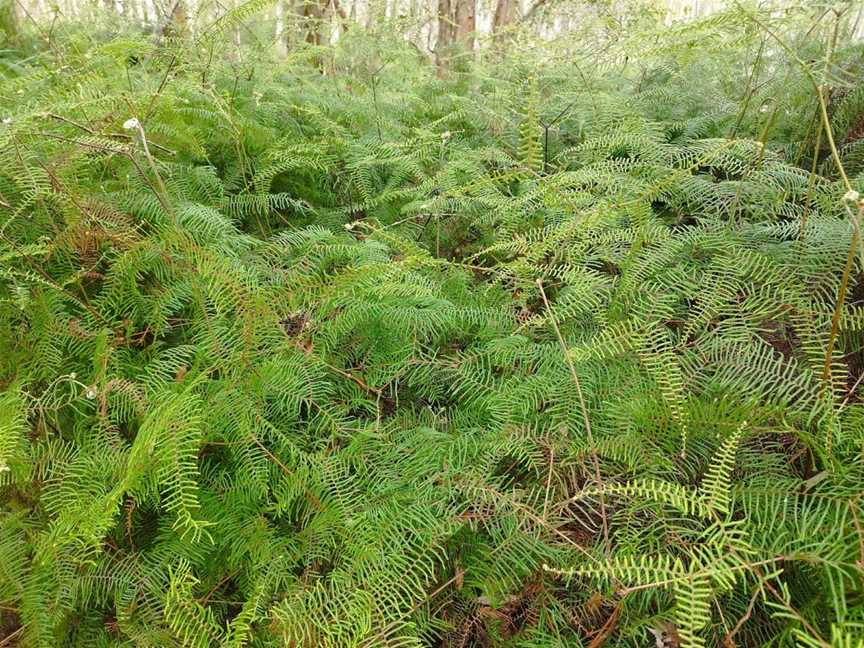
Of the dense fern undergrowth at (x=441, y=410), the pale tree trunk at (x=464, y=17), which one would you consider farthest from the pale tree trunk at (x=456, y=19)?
the dense fern undergrowth at (x=441, y=410)

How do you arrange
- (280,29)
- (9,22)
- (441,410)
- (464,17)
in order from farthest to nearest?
(464,17)
(280,29)
(9,22)
(441,410)

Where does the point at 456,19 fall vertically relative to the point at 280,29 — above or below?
above

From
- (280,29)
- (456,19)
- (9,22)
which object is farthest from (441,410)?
(456,19)

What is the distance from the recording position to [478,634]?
39.4 inches

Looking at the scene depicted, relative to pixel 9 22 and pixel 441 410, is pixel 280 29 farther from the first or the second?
pixel 441 410

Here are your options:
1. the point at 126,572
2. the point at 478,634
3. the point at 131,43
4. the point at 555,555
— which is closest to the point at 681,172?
the point at 555,555

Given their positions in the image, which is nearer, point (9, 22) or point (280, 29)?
point (9, 22)

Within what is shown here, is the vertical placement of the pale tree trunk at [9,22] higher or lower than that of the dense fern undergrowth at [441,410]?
higher

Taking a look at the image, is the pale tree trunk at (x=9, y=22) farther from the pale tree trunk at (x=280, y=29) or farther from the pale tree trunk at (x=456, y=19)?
the pale tree trunk at (x=456, y=19)

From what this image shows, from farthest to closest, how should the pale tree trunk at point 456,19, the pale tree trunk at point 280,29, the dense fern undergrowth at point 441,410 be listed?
the pale tree trunk at point 456,19
the pale tree trunk at point 280,29
the dense fern undergrowth at point 441,410

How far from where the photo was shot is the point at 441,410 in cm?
132

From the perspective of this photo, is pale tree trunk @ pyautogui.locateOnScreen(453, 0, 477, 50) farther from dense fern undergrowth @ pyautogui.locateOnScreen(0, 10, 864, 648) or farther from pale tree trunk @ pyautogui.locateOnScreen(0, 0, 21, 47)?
dense fern undergrowth @ pyautogui.locateOnScreen(0, 10, 864, 648)

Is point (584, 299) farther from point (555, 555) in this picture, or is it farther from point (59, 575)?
point (59, 575)

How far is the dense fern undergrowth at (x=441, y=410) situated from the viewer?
0.91m
